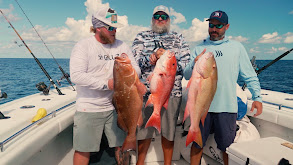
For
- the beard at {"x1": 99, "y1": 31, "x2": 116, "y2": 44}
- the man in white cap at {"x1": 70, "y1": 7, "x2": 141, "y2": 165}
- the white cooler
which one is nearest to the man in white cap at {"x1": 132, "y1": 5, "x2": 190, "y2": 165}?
the man in white cap at {"x1": 70, "y1": 7, "x2": 141, "y2": 165}

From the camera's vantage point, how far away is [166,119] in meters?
3.28

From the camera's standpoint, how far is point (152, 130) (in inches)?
132

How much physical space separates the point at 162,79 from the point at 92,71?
914mm

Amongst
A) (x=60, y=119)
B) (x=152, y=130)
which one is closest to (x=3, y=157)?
(x=60, y=119)

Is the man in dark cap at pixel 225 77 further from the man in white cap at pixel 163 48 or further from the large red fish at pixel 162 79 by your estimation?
the large red fish at pixel 162 79

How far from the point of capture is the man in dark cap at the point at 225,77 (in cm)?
288

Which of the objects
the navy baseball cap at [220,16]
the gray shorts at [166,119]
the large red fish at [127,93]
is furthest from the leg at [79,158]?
the navy baseball cap at [220,16]

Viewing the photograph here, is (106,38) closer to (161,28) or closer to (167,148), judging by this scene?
(161,28)

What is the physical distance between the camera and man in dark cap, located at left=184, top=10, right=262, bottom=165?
9.45ft

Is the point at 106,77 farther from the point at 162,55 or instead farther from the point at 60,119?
the point at 60,119

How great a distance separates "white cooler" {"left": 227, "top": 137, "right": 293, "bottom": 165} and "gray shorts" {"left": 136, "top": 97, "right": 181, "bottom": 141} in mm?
993

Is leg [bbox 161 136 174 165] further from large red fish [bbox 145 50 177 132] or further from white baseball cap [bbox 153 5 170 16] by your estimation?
white baseball cap [bbox 153 5 170 16]

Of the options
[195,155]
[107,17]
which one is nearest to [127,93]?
[107,17]

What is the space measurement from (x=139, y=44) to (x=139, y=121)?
4.23 feet
